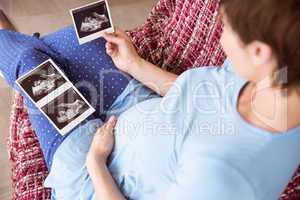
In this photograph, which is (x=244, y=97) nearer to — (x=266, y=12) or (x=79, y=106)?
(x=266, y=12)

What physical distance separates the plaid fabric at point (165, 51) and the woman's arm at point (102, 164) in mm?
220

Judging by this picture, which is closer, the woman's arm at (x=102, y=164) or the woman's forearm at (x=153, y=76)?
the woman's arm at (x=102, y=164)

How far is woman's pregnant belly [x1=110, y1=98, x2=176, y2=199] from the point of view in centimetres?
101

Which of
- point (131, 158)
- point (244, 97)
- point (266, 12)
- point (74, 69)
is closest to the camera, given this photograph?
point (266, 12)

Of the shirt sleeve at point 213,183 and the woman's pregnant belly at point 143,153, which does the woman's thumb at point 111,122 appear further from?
the shirt sleeve at point 213,183

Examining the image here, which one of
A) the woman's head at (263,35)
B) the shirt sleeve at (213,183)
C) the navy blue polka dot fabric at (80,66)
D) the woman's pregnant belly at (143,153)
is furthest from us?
the navy blue polka dot fabric at (80,66)

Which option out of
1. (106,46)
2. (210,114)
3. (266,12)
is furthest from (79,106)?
Answer: (266,12)

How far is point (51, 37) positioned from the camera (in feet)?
4.62

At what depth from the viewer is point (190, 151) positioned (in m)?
0.90

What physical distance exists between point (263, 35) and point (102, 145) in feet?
1.82

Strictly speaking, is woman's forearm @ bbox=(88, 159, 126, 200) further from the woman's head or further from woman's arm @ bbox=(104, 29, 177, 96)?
the woman's head

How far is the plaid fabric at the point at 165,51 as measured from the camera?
1239mm

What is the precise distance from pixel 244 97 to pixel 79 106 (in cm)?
50

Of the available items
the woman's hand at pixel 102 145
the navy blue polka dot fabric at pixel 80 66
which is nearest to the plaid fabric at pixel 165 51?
the navy blue polka dot fabric at pixel 80 66
